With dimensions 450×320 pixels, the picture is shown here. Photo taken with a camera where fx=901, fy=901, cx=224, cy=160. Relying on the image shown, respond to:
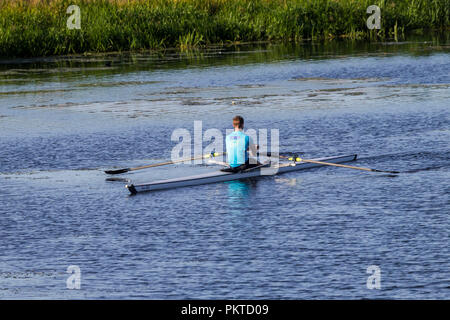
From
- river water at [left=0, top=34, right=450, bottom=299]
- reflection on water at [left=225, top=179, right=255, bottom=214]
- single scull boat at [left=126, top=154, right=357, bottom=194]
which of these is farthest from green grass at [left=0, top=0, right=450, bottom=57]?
reflection on water at [left=225, top=179, right=255, bottom=214]

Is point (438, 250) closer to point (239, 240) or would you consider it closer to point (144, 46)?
point (239, 240)

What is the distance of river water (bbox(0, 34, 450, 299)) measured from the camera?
12.1 metres

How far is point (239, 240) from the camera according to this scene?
1383cm

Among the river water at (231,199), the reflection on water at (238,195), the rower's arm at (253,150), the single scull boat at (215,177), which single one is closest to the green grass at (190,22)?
the river water at (231,199)

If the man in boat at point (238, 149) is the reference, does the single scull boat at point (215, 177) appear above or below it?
below

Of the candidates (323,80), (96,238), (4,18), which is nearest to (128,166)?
(96,238)

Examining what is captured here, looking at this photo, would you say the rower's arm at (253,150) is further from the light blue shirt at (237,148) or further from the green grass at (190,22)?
the green grass at (190,22)

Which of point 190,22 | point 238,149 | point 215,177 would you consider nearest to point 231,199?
point 215,177

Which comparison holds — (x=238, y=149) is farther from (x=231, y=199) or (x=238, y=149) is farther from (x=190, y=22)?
(x=190, y=22)

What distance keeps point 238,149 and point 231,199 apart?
184cm

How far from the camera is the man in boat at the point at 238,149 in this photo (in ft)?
59.6

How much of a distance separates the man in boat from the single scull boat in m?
0.17

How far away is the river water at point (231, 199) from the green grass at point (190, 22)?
403 inches
